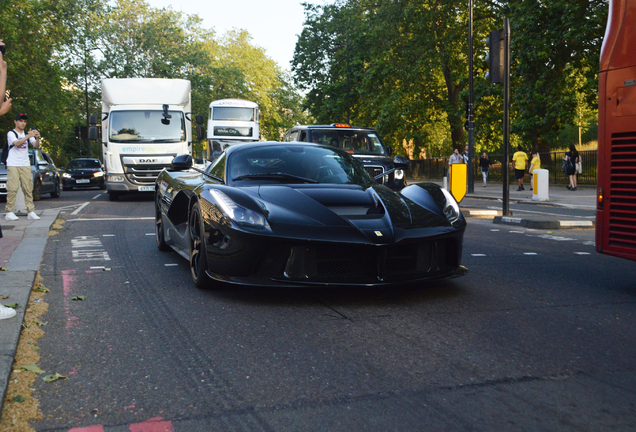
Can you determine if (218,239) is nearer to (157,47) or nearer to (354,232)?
(354,232)

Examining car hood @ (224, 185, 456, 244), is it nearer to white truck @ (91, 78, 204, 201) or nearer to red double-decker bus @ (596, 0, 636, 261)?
red double-decker bus @ (596, 0, 636, 261)

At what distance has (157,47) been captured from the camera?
54.7 meters

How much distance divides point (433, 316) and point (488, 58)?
10.5 metres

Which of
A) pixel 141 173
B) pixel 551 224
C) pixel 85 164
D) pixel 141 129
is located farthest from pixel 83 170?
pixel 551 224

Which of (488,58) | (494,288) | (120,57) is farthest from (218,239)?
(120,57)

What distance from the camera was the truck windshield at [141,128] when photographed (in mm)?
19328

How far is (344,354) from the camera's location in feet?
12.9

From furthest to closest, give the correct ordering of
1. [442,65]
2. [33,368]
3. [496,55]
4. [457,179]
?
[442,65]
[457,179]
[496,55]
[33,368]

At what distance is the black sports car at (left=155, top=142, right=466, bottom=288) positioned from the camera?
502 cm

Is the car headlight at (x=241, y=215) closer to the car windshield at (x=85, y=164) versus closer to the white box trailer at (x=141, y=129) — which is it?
the white box trailer at (x=141, y=129)

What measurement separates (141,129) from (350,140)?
7349mm

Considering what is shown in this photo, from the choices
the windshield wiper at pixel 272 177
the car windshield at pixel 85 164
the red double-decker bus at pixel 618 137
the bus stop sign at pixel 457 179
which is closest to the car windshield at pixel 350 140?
the bus stop sign at pixel 457 179

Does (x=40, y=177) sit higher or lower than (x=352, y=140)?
lower

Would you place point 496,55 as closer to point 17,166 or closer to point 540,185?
point 540,185
